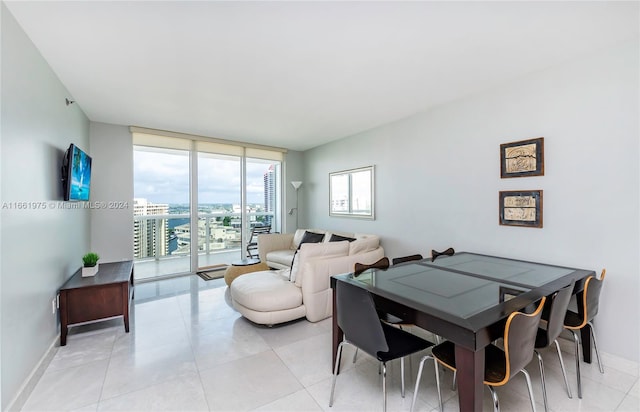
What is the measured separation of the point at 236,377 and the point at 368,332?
3.87ft

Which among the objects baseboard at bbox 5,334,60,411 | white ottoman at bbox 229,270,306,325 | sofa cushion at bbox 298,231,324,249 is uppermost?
sofa cushion at bbox 298,231,324,249

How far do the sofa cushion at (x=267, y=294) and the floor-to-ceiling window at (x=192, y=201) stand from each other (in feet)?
8.14

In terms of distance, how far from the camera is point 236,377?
6.86 ft

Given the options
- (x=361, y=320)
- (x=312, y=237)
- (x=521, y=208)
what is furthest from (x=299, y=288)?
(x=521, y=208)

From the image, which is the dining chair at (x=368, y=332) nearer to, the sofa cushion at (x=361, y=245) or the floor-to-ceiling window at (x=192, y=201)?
the sofa cushion at (x=361, y=245)

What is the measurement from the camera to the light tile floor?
5.95ft

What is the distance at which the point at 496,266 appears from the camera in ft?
8.11

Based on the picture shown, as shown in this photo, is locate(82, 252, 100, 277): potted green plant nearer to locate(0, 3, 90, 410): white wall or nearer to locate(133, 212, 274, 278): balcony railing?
locate(0, 3, 90, 410): white wall

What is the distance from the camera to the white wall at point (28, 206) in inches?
68.4

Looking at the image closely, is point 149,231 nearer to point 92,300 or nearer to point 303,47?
point 92,300

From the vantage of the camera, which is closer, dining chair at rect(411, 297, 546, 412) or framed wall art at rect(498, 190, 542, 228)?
dining chair at rect(411, 297, 546, 412)

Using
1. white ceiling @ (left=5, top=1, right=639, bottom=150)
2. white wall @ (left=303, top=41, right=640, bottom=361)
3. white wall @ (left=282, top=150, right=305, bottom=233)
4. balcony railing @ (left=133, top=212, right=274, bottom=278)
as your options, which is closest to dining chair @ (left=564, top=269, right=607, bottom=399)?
white wall @ (left=303, top=41, right=640, bottom=361)

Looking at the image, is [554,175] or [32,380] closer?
[32,380]

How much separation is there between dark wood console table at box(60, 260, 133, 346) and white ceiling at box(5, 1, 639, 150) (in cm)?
205
